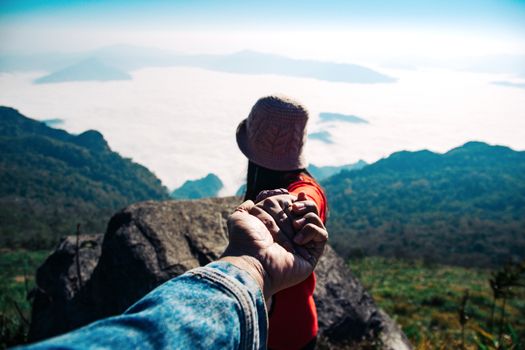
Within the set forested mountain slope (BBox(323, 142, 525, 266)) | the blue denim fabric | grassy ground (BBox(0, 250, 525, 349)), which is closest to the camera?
the blue denim fabric

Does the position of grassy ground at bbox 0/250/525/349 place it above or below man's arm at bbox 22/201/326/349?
below

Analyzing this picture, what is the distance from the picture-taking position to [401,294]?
79.0ft

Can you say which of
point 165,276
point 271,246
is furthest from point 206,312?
point 165,276

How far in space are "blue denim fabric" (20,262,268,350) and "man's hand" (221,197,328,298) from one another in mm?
185

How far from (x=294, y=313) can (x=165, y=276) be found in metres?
2.82

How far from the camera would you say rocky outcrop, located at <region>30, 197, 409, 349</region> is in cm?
543

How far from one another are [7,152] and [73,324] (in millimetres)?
182536

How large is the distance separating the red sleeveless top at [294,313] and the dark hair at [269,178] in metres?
0.16

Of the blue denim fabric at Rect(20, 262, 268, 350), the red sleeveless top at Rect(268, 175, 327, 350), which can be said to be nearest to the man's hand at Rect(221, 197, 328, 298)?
the blue denim fabric at Rect(20, 262, 268, 350)

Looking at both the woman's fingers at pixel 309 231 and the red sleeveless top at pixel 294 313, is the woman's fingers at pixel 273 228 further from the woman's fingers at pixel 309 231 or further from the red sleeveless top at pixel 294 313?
the red sleeveless top at pixel 294 313

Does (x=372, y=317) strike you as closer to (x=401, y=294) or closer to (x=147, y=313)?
(x=147, y=313)

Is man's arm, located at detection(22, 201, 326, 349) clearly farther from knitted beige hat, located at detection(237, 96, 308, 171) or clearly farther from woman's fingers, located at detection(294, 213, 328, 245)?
knitted beige hat, located at detection(237, 96, 308, 171)

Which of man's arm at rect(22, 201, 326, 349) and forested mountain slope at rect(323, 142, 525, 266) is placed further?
forested mountain slope at rect(323, 142, 525, 266)

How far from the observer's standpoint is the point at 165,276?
17.1ft
